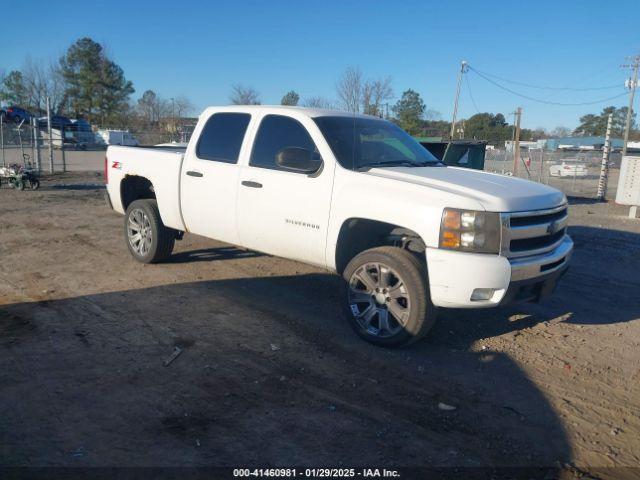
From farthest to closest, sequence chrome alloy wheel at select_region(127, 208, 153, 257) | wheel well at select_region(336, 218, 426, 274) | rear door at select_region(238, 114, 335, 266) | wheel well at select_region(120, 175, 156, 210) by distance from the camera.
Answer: wheel well at select_region(120, 175, 156, 210) < chrome alloy wheel at select_region(127, 208, 153, 257) < rear door at select_region(238, 114, 335, 266) < wheel well at select_region(336, 218, 426, 274)

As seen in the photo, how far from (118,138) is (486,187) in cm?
4086

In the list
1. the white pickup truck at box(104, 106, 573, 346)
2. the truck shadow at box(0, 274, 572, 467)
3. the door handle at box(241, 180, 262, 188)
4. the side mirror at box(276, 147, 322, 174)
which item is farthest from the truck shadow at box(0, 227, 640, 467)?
the side mirror at box(276, 147, 322, 174)

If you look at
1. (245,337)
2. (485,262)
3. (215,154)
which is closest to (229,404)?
(245,337)

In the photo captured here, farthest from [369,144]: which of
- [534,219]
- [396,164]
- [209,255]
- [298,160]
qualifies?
[209,255]

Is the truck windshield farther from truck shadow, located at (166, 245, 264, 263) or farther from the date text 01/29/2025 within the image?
truck shadow, located at (166, 245, 264, 263)

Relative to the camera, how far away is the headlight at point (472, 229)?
4.04 m

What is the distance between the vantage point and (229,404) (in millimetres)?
3574

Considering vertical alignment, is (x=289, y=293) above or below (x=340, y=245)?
below

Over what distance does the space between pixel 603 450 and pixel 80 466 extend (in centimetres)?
303

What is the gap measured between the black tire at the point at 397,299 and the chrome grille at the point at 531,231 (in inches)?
28.3

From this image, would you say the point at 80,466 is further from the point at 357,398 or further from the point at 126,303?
the point at 126,303

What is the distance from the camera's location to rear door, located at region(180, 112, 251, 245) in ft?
18.7

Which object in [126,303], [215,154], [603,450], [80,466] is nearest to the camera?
[80,466]

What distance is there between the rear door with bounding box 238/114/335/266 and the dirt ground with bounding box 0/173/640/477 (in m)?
0.71
